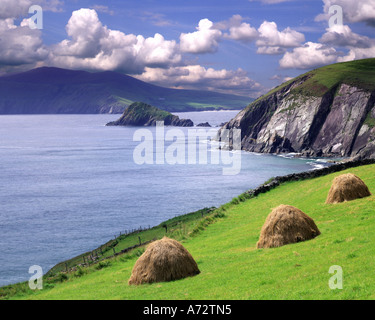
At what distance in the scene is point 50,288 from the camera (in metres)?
33.1

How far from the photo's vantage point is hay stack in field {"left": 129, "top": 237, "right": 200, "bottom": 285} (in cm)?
2327

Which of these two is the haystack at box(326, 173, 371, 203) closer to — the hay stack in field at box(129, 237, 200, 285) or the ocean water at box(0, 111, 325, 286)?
the hay stack in field at box(129, 237, 200, 285)

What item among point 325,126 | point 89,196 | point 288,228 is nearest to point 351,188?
point 288,228

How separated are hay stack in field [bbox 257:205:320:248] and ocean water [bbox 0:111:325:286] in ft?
119

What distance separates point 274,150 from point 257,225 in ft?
476

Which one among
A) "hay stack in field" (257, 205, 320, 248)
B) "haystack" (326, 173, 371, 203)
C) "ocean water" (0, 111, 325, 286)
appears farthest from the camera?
"ocean water" (0, 111, 325, 286)

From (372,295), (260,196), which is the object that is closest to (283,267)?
(372,295)

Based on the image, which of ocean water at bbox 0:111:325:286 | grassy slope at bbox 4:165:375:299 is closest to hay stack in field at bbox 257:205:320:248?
grassy slope at bbox 4:165:375:299

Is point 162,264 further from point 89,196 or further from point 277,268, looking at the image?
point 89,196

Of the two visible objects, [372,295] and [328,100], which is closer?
[372,295]

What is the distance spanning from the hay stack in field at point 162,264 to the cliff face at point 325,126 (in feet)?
464

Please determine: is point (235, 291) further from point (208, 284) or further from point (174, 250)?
point (174, 250)

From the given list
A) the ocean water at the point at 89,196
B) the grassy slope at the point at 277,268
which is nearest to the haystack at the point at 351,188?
the grassy slope at the point at 277,268

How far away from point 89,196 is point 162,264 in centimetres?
7540
